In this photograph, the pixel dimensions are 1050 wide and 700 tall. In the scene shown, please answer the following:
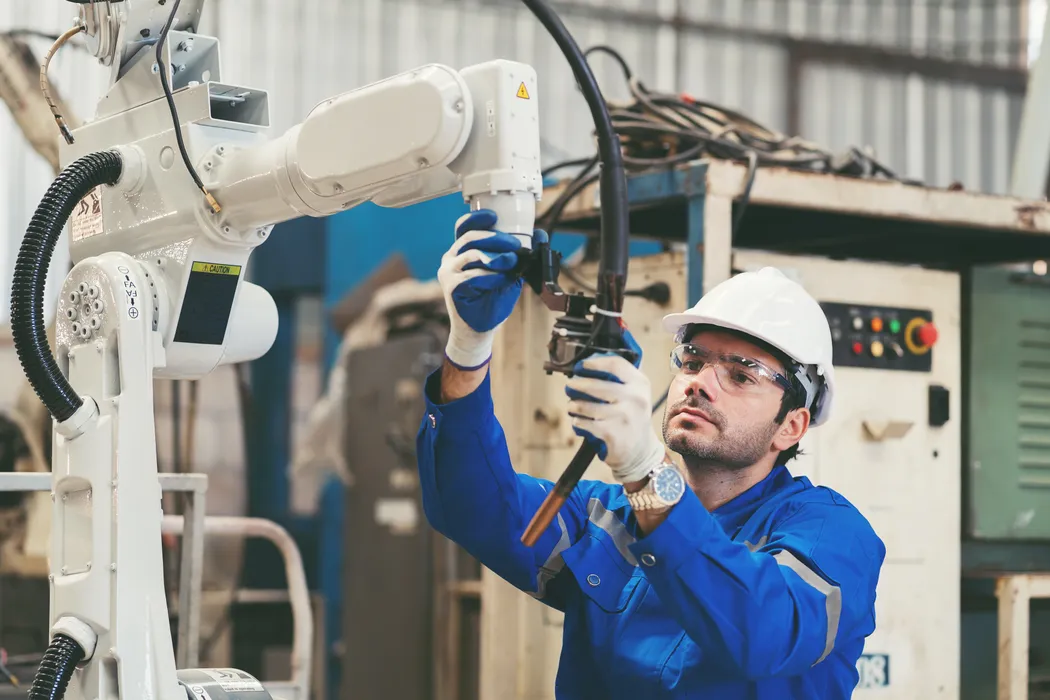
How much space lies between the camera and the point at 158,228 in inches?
61.6

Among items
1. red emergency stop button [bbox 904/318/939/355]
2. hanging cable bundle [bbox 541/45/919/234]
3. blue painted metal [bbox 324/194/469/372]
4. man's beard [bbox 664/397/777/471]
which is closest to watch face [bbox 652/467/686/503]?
man's beard [bbox 664/397/777/471]

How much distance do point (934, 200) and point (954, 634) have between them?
0.78 m

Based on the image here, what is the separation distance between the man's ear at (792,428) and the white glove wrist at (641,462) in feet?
1.73

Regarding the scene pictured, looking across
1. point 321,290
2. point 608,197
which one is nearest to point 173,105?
point 608,197

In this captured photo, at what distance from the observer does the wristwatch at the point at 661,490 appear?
1.35 meters

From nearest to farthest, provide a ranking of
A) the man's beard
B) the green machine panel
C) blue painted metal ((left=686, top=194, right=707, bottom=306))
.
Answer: the man's beard → blue painted metal ((left=686, top=194, right=707, bottom=306)) → the green machine panel

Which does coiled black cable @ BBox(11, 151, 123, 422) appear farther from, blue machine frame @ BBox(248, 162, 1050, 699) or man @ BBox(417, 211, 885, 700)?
blue machine frame @ BBox(248, 162, 1050, 699)

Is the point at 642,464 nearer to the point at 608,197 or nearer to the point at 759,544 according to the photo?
the point at 608,197

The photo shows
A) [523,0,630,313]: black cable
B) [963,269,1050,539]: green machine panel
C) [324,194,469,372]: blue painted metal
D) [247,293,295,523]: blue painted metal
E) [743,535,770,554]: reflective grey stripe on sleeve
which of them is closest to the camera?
[523,0,630,313]: black cable

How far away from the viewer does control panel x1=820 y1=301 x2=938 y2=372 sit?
2.34 metres

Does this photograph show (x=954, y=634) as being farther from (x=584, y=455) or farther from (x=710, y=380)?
(x=584, y=455)

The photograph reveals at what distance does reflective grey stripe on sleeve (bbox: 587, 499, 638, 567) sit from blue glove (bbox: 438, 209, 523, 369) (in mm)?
378

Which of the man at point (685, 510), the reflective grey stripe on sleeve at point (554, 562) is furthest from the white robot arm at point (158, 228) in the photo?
the reflective grey stripe on sleeve at point (554, 562)

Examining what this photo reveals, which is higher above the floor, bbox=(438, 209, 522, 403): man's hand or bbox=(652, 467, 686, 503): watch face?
bbox=(438, 209, 522, 403): man's hand
